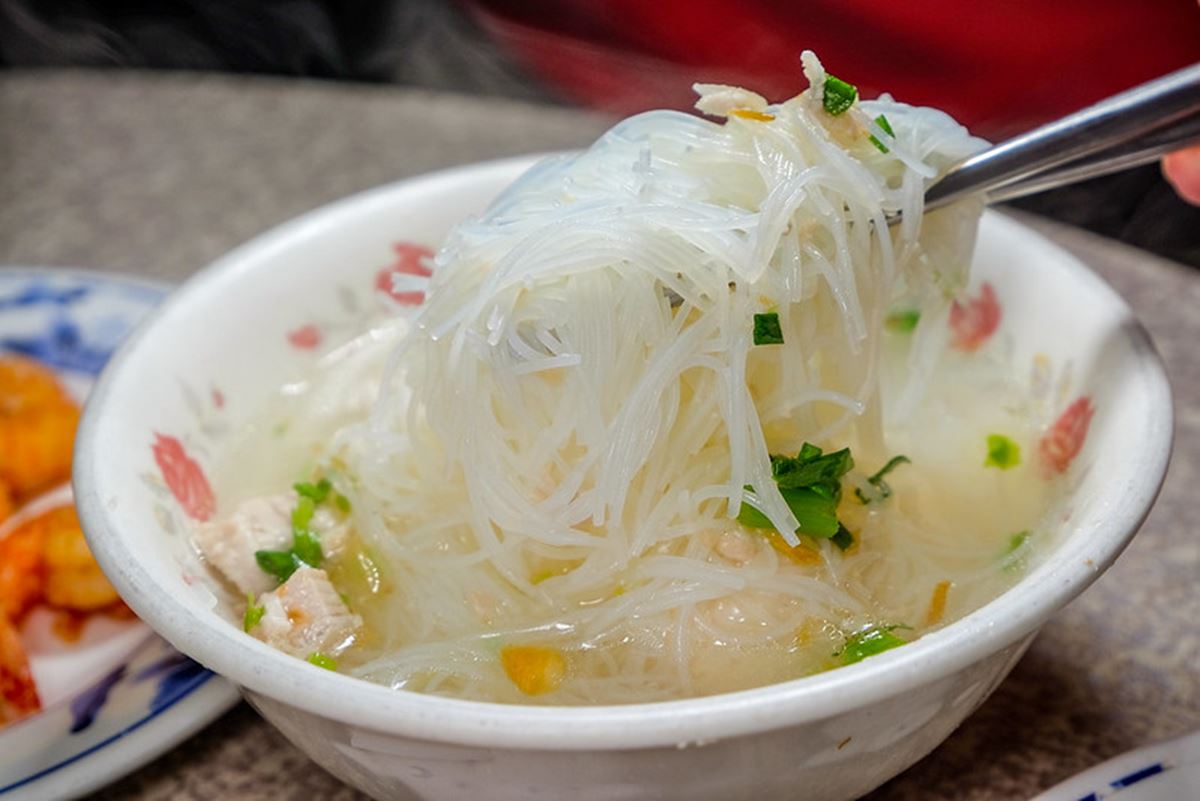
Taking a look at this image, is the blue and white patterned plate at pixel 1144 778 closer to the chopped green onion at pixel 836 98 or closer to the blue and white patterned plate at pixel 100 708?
the chopped green onion at pixel 836 98

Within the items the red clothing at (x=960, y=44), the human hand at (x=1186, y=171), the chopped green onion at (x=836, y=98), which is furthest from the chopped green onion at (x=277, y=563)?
the red clothing at (x=960, y=44)

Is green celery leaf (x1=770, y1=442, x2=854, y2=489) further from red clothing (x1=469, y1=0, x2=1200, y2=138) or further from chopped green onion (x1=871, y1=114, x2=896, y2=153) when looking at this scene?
red clothing (x1=469, y1=0, x2=1200, y2=138)

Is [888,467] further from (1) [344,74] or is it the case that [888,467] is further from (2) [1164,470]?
(1) [344,74]

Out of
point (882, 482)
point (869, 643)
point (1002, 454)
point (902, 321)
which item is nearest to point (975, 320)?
point (902, 321)

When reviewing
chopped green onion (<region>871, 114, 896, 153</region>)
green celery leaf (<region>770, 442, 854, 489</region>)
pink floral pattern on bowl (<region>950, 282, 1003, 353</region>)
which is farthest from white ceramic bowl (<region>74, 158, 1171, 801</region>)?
chopped green onion (<region>871, 114, 896, 153</region>)

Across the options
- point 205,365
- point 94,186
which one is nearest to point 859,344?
point 205,365

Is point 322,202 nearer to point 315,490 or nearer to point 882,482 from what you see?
point 315,490
